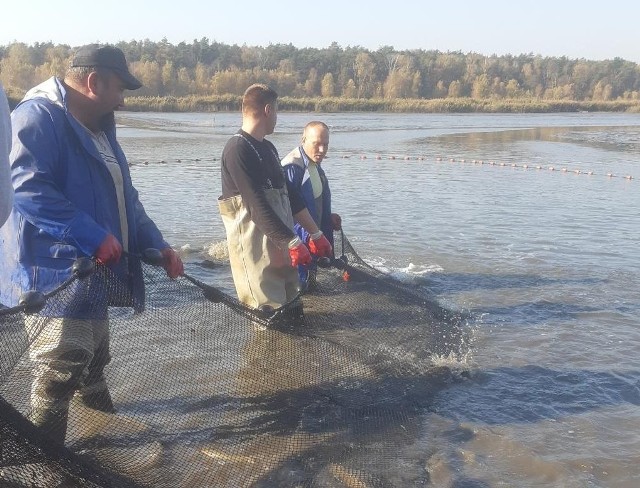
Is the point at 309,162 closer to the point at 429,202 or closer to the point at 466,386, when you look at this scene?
the point at 466,386

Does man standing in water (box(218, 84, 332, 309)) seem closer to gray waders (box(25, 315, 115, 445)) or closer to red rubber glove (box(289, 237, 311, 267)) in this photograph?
red rubber glove (box(289, 237, 311, 267))

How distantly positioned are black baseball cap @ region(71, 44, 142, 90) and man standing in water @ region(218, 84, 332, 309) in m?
1.51

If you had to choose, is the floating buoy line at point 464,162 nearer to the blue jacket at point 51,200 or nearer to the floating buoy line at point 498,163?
the floating buoy line at point 498,163

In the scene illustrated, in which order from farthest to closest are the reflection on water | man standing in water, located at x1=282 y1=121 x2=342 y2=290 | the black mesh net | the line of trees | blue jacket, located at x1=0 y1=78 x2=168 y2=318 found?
the line of trees → man standing in water, located at x1=282 y1=121 x2=342 y2=290 → the reflection on water → blue jacket, located at x1=0 y1=78 x2=168 y2=318 → the black mesh net

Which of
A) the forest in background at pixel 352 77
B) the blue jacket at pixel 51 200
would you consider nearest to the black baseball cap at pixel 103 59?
the blue jacket at pixel 51 200

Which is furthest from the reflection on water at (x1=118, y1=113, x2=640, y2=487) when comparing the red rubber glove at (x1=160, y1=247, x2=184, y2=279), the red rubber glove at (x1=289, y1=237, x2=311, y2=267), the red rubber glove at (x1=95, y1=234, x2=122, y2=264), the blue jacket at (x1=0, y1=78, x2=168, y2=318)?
the blue jacket at (x1=0, y1=78, x2=168, y2=318)

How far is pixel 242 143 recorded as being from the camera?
5309 millimetres

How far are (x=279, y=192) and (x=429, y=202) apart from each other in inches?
385

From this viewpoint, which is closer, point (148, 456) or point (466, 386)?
point (148, 456)

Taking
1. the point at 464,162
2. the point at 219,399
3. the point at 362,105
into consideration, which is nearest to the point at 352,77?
the point at 362,105

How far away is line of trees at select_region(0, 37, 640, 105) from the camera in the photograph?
80125 millimetres

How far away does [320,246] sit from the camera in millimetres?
6086

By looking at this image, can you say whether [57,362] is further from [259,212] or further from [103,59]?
[259,212]

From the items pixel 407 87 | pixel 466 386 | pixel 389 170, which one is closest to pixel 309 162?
pixel 466 386
